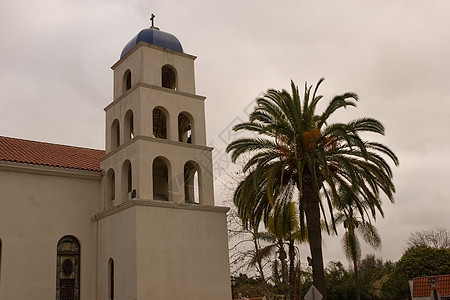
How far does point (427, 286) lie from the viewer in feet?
116

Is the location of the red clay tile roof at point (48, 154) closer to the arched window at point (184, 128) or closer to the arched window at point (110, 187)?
the arched window at point (110, 187)

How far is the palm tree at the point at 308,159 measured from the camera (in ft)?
65.7

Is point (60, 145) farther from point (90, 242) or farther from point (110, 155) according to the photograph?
point (90, 242)

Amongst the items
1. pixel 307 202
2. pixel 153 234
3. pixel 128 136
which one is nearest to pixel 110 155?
pixel 128 136

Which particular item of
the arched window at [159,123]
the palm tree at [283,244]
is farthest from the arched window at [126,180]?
the palm tree at [283,244]

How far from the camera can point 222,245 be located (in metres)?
22.3

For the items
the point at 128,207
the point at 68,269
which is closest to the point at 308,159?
the point at 128,207

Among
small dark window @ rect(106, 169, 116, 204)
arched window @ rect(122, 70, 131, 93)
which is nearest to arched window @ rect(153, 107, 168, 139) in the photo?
arched window @ rect(122, 70, 131, 93)

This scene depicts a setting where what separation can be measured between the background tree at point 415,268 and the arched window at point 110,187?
26.0m

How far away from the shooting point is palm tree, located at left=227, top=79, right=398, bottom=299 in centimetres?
2002

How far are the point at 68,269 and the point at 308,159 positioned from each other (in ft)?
36.2

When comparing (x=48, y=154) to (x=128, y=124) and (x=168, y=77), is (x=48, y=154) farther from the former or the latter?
(x=168, y=77)

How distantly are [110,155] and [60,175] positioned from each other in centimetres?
235

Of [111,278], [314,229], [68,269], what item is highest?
[314,229]
